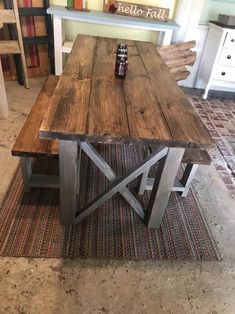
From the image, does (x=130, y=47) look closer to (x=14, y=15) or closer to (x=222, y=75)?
(x=14, y=15)

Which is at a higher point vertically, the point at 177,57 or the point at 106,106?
the point at 106,106

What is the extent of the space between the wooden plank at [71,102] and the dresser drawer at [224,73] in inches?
77.0

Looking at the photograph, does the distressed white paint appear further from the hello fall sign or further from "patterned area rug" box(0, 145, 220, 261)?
"patterned area rug" box(0, 145, 220, 261)

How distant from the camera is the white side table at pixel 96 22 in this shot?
2.60 meters

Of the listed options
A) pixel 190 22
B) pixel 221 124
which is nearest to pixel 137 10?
pixel 190 22

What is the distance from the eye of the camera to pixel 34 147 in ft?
4.35

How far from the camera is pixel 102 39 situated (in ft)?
7.19

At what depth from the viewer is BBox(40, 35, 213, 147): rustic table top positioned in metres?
0.98


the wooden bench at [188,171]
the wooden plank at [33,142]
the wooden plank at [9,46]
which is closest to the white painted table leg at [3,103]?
the wooden plank at [9,46]

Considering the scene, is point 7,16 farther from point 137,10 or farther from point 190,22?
point 190,22

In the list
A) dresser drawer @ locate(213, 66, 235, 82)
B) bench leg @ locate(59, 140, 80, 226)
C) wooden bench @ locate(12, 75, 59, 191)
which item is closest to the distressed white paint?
dresser drawer @ locate(213, 66, 235, 82)

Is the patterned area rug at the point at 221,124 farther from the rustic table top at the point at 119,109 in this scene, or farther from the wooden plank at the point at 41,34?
the wooden plank at the point at 41,34

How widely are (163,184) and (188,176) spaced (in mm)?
430

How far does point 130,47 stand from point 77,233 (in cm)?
160
